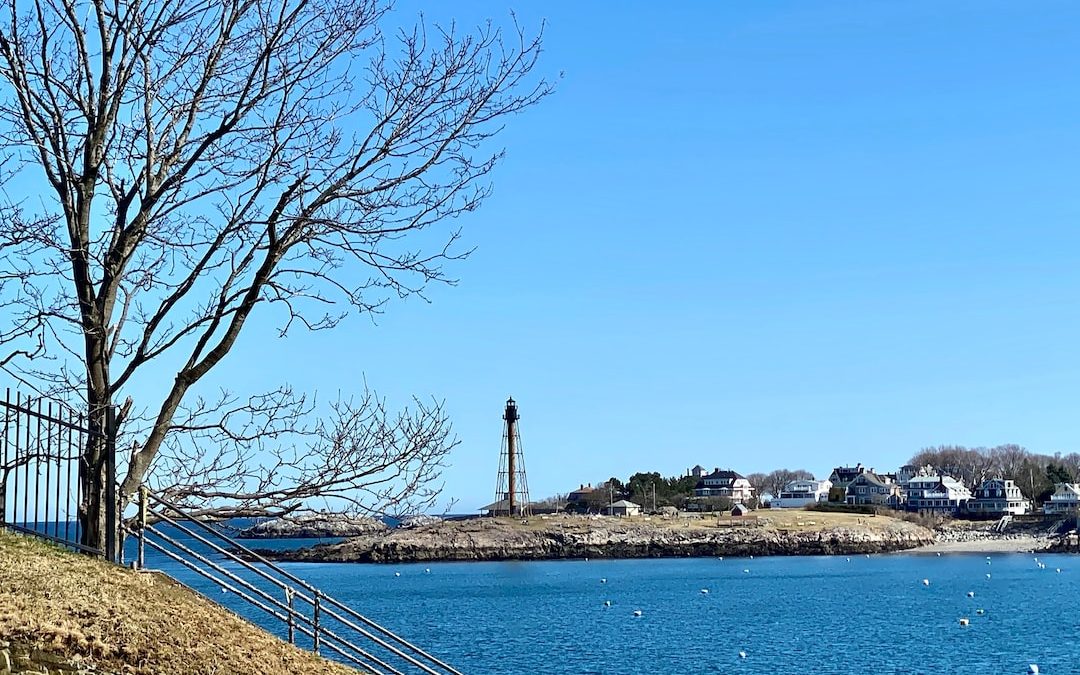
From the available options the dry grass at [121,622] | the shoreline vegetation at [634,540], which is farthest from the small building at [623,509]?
the dry grass at [121,622]

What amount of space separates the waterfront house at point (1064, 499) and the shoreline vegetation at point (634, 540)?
24.3 m

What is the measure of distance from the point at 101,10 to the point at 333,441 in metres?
5.22

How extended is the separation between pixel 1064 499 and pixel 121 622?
636 feet

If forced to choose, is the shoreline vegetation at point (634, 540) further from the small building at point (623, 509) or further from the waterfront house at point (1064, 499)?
the waterfront house at point (1064, 499)

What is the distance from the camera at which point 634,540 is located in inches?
5719

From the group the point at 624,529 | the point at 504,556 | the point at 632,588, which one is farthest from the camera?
the point at 624,529

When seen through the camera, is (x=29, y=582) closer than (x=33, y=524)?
Yes

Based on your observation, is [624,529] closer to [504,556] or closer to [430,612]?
[504,556]

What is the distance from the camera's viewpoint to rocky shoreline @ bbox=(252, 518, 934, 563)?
139 metres

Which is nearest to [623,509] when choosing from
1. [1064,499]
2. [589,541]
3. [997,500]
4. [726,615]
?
[589,541]

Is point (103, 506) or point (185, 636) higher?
point (103, 506)

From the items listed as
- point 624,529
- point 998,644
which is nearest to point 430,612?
point 998,644

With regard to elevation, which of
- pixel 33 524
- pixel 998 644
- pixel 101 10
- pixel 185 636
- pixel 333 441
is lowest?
pixel 998 644

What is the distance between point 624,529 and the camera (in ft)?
484
